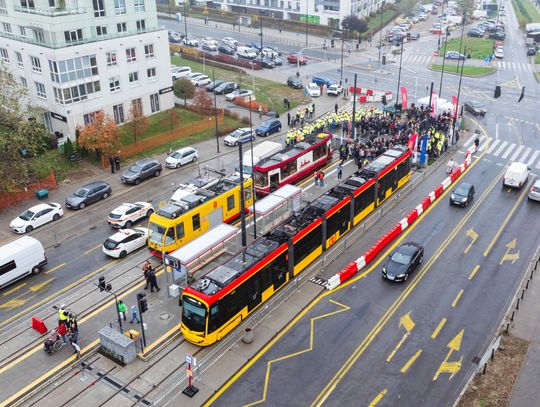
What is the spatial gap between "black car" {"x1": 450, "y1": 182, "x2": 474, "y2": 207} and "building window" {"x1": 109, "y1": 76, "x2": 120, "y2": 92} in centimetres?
3615

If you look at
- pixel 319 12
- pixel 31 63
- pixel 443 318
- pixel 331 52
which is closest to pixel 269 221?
pixel 443 318

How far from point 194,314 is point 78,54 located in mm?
35997

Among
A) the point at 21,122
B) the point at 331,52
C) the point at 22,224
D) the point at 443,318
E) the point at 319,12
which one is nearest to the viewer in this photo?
the point at 443,318

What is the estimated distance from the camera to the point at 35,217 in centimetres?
4003

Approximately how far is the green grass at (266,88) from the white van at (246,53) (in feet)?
27.7

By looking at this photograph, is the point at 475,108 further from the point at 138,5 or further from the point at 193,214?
the point at 193,214

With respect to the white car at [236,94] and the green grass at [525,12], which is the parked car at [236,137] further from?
the green grass at [525,12]

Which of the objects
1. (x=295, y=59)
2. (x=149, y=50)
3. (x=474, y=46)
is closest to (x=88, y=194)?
(x=149, y=50)

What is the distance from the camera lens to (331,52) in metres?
102

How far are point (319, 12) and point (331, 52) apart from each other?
76.7ft

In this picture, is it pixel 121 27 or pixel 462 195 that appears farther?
pixel 121 27

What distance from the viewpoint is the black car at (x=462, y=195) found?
4197 cm

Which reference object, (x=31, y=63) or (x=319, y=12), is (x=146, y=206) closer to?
(x=31, y=63)

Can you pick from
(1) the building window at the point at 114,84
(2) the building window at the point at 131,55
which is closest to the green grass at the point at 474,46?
(2) the building window at the point at 131,55
